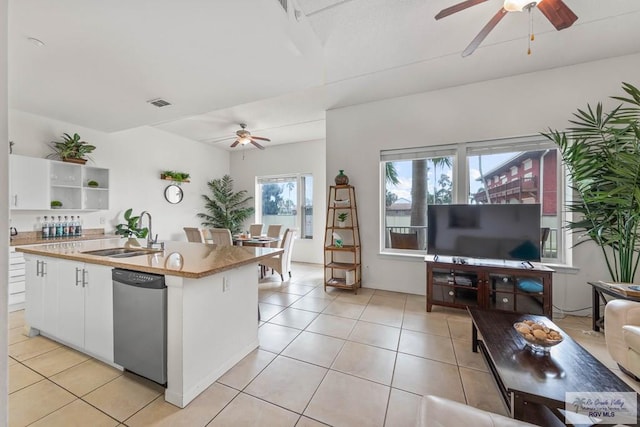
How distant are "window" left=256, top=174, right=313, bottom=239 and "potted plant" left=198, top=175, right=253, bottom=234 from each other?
40cm

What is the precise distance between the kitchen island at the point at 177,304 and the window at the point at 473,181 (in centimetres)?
255

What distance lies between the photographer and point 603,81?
2.86 metres

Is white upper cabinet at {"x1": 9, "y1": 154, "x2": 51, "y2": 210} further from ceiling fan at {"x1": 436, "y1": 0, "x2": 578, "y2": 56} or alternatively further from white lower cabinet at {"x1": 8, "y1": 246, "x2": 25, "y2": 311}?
ceiling fan at {"x1": 436, "y1": 0, "x2": 578, "y2": 56}

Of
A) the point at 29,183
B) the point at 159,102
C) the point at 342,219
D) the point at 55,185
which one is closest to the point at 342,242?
the point at 342,219

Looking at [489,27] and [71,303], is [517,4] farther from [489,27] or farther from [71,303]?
[71,303]

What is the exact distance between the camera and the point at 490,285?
2889mm

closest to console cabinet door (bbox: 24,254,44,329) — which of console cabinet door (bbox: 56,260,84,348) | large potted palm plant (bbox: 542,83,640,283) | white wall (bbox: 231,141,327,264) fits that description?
console cabinet door (bbox: 56,260,84,348)

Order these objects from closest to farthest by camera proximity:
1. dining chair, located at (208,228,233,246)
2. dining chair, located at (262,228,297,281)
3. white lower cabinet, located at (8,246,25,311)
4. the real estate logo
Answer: the real estate logo
white lower cabinet, located at (8,246,25,311)
dining chair, located at (208,228,233,246)
dining chair, located at (262,228,297,281)

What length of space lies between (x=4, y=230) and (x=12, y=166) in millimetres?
4260

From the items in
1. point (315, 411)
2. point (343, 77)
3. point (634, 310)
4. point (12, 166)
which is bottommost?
point (315, 411)

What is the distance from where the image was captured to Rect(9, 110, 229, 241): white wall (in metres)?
3.67

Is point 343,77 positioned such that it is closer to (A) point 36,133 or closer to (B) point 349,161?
(B) point 349,161

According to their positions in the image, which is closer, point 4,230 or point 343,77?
point 4,230

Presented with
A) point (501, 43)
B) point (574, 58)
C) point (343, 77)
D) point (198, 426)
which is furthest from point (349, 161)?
point (198, 426)
